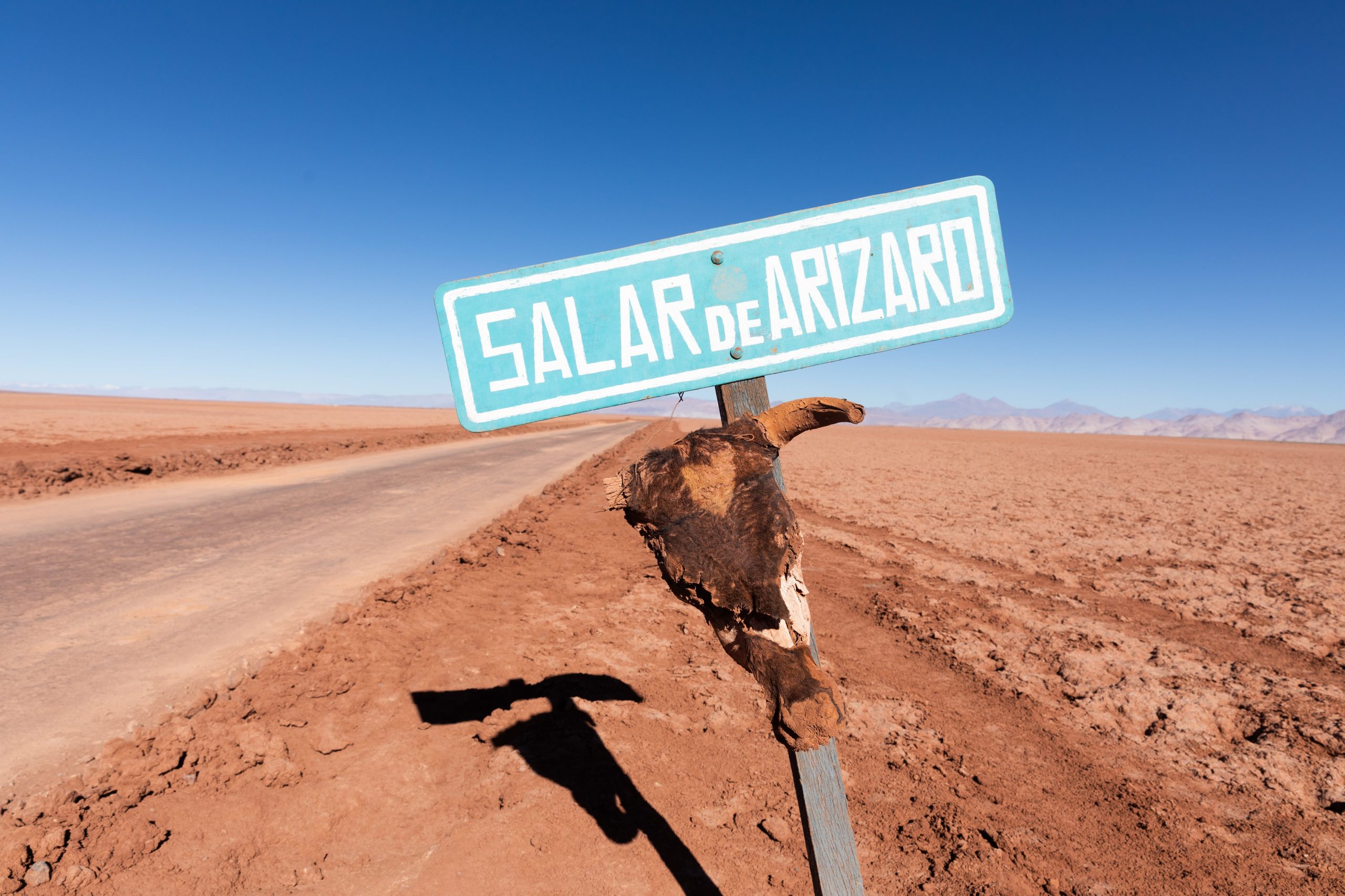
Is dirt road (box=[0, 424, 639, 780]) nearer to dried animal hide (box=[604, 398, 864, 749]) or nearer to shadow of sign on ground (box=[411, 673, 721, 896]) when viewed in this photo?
shadow of sign on ground (box=[411, 673, 721, 896])

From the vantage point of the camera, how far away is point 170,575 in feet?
19.7

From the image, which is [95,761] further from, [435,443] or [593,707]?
[435,443]

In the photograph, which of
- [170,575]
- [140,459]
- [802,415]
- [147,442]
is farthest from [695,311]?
[147,442]

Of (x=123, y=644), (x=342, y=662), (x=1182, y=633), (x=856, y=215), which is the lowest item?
(x=1182, y=633)

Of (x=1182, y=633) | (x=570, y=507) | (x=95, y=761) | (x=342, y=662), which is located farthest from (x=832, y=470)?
(x=95, y=761)

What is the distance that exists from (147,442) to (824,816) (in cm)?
2679

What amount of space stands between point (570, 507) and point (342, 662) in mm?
6190

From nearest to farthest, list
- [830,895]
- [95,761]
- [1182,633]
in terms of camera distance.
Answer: [830,895] < [95,761] < [1182,633]

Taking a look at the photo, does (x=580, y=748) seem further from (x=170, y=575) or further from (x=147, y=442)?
(x=147, y=442)

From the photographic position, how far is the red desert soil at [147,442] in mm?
11234

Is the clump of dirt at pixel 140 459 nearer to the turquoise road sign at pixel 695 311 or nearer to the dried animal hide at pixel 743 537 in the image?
the turquoise road sign at pixel 695 311

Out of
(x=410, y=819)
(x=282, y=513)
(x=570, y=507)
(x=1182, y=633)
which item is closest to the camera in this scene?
(x=410, y=819)

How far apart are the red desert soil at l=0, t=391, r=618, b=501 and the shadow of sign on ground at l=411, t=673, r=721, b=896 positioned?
35.8 ft

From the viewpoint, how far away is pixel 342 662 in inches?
161
